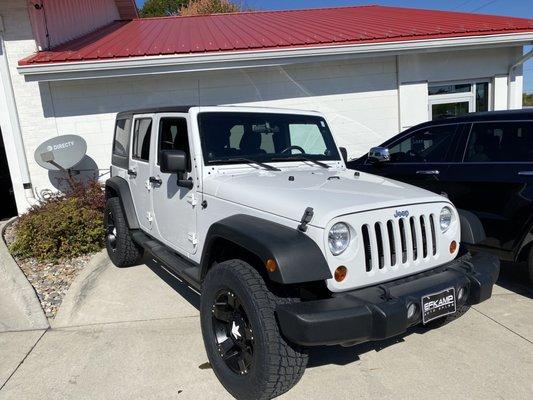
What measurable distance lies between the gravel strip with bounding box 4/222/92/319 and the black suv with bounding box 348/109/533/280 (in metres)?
3.80

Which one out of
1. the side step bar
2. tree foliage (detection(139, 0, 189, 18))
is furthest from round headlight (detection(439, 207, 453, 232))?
tree foliage (detection(139, 0, 189, 18))

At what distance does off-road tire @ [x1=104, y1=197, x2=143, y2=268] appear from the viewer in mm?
5438

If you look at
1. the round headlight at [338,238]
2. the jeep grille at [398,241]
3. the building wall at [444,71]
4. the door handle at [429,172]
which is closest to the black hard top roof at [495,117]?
the door handle at [429,172]

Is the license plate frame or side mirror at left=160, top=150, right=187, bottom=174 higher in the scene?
side mirror at left=160, top=150, right=187, bottom=174

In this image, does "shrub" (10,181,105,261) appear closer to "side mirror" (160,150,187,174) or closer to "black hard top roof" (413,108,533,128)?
"side mirror" (160,150,187,174)

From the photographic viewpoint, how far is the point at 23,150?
26.2 ft

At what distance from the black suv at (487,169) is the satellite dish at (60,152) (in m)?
4.76

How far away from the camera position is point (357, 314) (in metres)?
2.49

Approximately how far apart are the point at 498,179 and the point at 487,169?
0.18m

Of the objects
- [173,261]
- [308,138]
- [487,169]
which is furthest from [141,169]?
[487,169]

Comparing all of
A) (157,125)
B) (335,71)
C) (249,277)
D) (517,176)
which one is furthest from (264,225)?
(335,71)

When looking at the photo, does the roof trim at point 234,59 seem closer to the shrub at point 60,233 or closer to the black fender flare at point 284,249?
the shrub at point 60,233

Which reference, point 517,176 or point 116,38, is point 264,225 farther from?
point 116,38

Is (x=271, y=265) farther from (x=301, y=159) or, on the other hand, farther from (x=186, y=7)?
(x=186, y=7)
